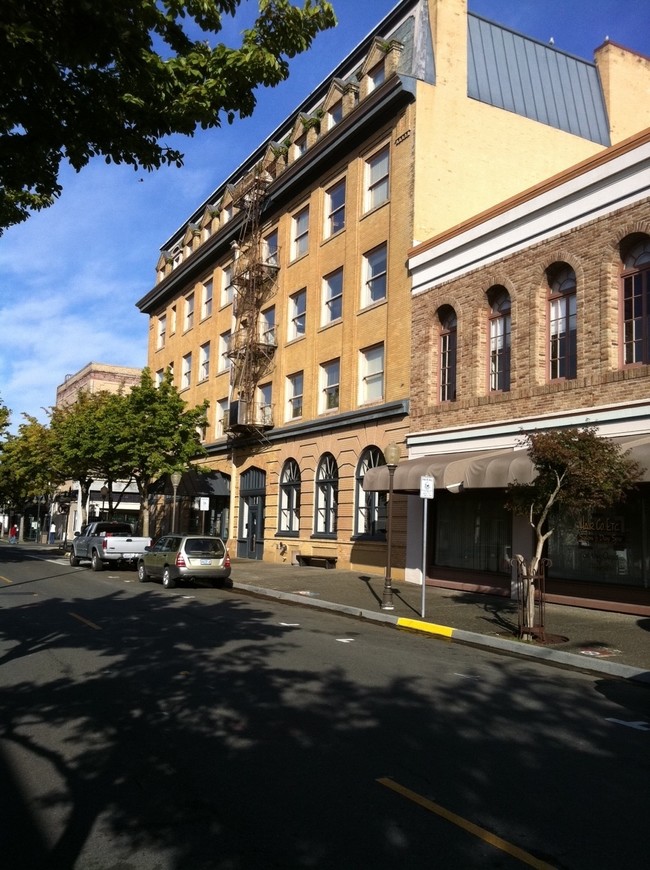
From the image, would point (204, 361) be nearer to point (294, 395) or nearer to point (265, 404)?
point (265, 404)

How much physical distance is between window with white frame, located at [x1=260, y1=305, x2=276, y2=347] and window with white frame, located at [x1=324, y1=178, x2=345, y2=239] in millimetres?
4757

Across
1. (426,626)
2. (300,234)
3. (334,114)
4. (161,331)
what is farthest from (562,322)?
(161,331)

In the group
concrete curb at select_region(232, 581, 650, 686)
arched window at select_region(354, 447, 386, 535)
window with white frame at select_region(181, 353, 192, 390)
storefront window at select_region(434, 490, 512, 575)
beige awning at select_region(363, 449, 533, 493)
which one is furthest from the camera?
window with white frame at select_region(181, 353, 192, 390)

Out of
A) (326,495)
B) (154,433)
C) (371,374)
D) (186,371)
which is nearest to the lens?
(371,374)

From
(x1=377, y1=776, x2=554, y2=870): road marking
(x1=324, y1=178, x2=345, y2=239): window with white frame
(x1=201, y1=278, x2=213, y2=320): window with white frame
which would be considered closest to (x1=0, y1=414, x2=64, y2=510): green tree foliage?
(x1=201, y1=278, x2=213, y2=320): window with white frame

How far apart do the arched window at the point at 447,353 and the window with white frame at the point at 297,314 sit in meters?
9.16

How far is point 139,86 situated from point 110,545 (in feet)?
71.4

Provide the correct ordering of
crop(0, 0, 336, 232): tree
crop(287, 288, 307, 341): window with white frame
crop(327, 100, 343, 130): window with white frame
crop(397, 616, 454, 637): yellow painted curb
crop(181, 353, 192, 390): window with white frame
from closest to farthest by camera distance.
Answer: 1. crop(0, 0, 336, 232): tree
2. crop(397, 616, 454, 637): yellow painted curb
3. crop(327, 100, 343, 130): window with white frame
4. crop(287, 288, 307, 341): window with white frame
5. crop(181, 353, 192, 390): window with white frame

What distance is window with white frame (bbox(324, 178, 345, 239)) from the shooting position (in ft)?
91.8

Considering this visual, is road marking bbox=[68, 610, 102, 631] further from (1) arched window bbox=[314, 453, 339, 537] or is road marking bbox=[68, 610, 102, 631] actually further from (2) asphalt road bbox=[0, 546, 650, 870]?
(1) arched window bbox=[314, 453, 339, 537]

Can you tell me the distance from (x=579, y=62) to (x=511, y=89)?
4.36 metres

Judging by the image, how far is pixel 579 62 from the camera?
2909cm

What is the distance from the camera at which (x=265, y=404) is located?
105ft

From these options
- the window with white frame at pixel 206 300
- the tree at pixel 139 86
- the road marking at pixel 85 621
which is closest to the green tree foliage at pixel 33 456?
the window with white frame at pixel 206 300
